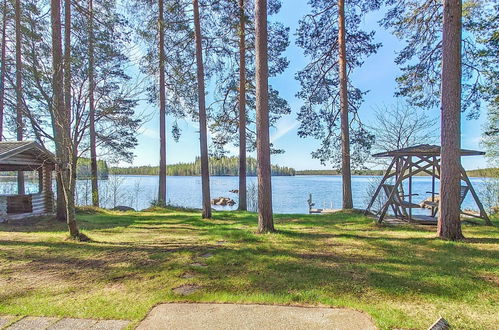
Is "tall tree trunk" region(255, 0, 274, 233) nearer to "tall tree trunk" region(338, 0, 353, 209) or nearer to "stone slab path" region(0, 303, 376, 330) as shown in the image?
"stone slab path" region(0, 303, 376, 330)

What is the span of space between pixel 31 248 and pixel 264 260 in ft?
13.5

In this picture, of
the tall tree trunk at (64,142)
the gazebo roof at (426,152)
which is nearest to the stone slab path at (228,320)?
the tall tree trunk at (64,142)

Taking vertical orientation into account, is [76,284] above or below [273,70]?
below

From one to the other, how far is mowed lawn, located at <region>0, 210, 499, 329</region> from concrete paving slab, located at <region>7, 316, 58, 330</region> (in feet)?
0.33

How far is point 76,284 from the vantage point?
318 centimetres

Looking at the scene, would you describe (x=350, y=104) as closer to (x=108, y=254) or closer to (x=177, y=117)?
(x=177, y=117)

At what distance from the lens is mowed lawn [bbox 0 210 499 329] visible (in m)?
2.51

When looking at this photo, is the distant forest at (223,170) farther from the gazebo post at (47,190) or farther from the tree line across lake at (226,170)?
the gazebo post at (47,190)

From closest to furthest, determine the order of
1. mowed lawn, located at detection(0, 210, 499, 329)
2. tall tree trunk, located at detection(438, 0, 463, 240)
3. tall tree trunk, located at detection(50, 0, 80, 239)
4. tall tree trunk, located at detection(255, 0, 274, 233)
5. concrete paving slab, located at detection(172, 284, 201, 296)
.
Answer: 1. mowed lawn, located at detection(0, 210, 499, 329)
2. concrete paving slab, located at detection(172, 284, 201, 296)
3. tall tree trunk, located at detection(438, 0, 463, 240)
4. tall tree trunk, located at detection(50, 0, 80, 239)
5. tall tree trunk, located at detection(255, 0, 274, 233)

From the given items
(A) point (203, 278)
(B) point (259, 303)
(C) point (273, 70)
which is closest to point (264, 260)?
(A) point (203, 278)

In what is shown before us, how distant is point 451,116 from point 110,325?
568cm

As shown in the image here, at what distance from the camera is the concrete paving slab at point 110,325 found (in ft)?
7.01

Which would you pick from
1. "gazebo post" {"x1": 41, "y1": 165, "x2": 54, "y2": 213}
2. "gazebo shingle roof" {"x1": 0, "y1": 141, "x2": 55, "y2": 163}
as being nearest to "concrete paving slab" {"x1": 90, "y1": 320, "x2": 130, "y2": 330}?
"gazebo shingle roof" {"x1": 0, "y1": 141, "x2": 55, "y2": 163}

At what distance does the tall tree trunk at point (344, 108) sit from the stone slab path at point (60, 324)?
8860 mm
